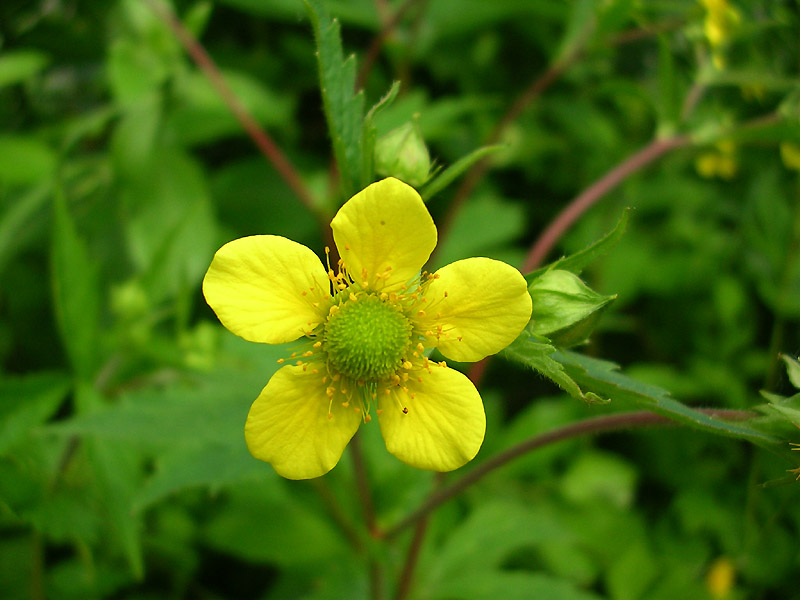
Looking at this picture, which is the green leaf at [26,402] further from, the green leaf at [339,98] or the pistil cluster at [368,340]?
the green leaf at [339,98]

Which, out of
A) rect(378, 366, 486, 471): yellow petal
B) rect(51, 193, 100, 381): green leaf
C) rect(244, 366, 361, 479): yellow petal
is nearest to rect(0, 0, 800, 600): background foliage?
rect(51, 193, 100, 381): green leaf

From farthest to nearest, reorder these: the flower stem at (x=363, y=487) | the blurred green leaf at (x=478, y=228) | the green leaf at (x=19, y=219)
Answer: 1. the blurred green leaf at (x=478, y=228)
2. the green leaf at (x=19, y=219)
3. the flower stem at (x=363, y=487)

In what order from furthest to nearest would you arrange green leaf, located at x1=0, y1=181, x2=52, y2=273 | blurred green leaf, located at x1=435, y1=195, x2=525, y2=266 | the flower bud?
1. blurred green leaf, located at x1=435, y1=195, x2=525, y2=266
2. green leaf, located at x1=0, y1=181, x2=52, y2=273
3. the flower bud

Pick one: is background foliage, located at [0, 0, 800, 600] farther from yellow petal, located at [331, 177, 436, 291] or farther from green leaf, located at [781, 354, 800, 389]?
yellow petal, located at [331, 177, 436, 291]

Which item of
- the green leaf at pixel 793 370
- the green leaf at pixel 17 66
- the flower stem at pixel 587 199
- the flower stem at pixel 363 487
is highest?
the green leaf at pixel 17 66

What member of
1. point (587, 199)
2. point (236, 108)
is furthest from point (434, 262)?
point (236, 108)

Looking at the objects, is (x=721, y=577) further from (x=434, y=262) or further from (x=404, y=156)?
(x=404, y=156)

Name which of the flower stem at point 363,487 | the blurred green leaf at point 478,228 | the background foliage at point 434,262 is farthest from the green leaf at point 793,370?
the blurred green leaf at point 478,228
